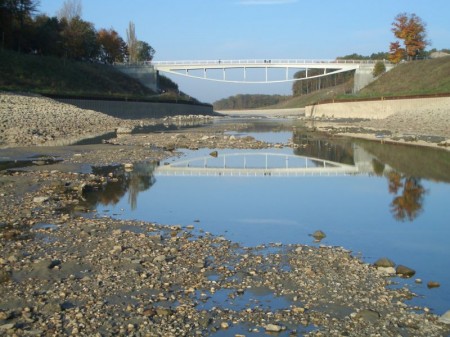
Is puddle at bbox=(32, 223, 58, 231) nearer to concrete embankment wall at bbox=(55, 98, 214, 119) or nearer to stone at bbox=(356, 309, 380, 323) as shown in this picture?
stone at bbox=(356, 309, 380, 323)

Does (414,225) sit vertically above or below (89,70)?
below

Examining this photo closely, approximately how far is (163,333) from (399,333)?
237 cm

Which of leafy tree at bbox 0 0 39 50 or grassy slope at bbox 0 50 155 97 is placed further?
leafy tree at bbox 0 0 39 50

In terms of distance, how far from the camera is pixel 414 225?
10398 mm

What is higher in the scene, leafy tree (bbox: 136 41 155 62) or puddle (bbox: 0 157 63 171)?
leafy tree (bbox: 136 41 155 62)

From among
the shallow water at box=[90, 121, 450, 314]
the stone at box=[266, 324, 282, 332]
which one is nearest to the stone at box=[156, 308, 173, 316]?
the stone at box=[266, 324, 282, 332]

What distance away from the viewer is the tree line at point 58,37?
76.4 m

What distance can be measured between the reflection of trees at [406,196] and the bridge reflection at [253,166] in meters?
2.32

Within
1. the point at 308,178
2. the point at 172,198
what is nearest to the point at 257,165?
the point at 308,178

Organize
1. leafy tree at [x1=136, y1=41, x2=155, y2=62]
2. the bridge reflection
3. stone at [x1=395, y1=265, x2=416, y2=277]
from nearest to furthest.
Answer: stone at [x1=395, y1=265, x2=416, y2=277] → the bridge reflection → leafy tree at [x1=136, y1=41, x2=155, y2=62]

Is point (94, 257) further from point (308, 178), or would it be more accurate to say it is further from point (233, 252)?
point (308, 178)

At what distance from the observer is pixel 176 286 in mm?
6617

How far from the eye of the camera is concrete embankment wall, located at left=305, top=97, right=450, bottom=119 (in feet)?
168

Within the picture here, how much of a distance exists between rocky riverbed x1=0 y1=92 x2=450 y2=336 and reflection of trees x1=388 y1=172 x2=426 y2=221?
3817 millimetres
